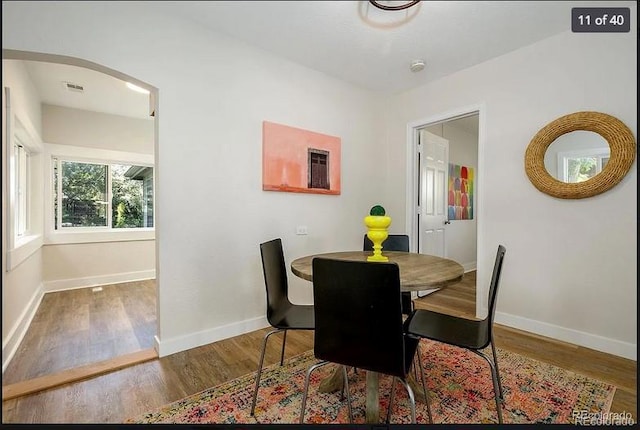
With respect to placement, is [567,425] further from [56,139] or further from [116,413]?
[56,139]

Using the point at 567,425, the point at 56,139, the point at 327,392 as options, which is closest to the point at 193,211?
the point at 327,392

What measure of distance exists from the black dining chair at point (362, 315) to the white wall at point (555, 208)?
1.85 meters

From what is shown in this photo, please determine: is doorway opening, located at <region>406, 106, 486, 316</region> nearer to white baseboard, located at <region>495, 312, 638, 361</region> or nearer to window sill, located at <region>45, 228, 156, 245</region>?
white baseboard, located at <region>495, 312, 638, 361</region>

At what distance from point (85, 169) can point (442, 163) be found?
4.60m

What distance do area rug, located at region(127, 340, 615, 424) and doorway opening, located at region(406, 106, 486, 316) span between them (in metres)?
1.03

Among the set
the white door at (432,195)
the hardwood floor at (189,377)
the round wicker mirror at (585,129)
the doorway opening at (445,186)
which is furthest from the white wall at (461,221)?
the hardwood floor at (189,377)

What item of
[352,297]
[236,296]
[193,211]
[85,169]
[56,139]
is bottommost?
[236,296]

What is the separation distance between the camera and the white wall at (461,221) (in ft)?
14.3

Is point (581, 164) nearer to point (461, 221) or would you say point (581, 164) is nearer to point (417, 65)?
point (417, 65)

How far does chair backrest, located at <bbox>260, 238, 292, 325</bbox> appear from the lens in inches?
61.8

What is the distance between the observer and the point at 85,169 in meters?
3.86

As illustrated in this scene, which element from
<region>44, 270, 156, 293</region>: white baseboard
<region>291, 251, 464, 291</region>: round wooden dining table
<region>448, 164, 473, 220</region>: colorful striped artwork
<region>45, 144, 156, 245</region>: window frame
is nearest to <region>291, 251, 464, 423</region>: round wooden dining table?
<region>291, 251, 464, 291</region>: round wooden dining table

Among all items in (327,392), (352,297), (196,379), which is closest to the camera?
(352,297)

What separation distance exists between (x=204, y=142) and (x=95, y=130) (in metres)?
2.74
